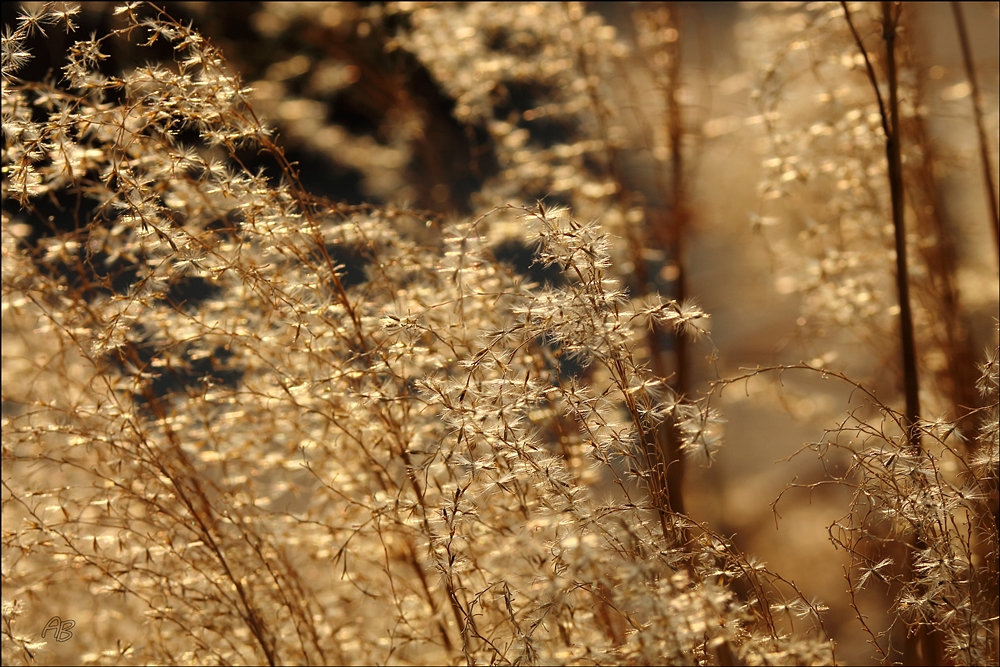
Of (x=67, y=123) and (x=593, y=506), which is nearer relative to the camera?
(x=593, y=506)

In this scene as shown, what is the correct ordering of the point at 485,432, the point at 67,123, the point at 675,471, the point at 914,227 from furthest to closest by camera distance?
the point at 914,227
the point at 675,471
the point at 67,123
the point at 485,432

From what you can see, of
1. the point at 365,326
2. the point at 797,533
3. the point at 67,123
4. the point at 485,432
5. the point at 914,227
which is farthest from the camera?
the point at 797,533

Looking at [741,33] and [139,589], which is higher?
[741,33]

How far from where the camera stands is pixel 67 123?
3.80ft

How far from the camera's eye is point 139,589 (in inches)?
57.3

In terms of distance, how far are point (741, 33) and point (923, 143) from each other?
141 cm

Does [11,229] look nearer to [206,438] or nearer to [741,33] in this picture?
[206,438]

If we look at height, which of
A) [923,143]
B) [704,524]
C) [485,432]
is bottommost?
[704,524]

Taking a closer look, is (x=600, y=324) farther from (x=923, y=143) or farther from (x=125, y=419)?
(x=923, y=143)

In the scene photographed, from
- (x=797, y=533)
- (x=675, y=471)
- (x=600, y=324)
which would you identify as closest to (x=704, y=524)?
(x=600, y=324)

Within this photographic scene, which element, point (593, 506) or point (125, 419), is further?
point (125, 419)

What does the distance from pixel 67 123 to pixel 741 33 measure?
2740 millimetres

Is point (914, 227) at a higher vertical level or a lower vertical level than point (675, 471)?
higher

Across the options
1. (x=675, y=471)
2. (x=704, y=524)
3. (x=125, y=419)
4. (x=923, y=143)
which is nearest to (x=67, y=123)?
(x=125, y=419)
